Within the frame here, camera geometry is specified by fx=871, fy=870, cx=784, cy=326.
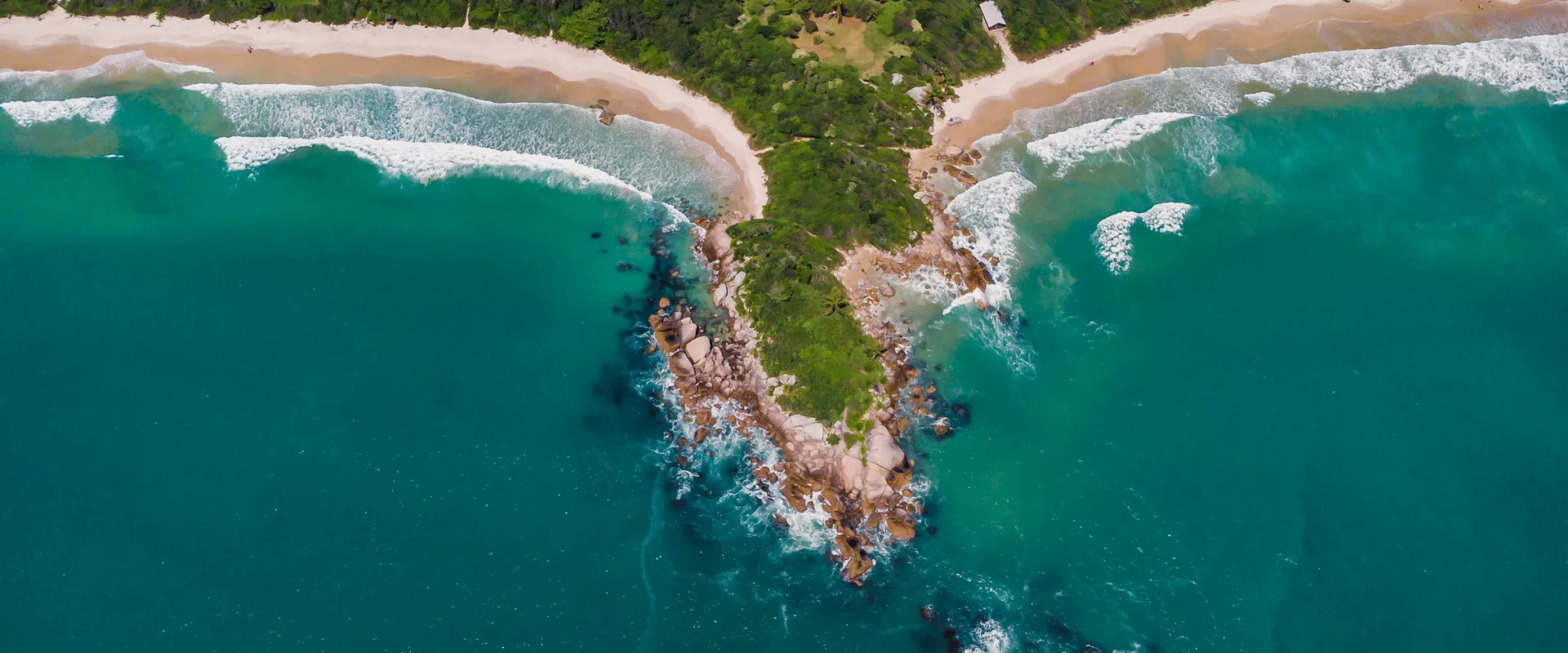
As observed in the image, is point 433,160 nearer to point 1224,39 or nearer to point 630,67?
point 630,67

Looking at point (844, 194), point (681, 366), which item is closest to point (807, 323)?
point (681, 366)

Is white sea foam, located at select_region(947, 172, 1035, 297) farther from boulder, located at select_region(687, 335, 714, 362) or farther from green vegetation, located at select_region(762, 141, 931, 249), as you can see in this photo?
boulder, located at select_region(687, 335, 714, 362)

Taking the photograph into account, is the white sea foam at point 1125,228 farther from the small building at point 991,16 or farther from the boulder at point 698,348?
the boulder at point 698,348

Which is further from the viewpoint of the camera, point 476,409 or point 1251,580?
point 476,409

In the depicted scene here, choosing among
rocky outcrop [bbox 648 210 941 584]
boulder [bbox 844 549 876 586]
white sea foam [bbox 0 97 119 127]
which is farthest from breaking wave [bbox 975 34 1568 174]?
white sea foam [bbox 0 97 119 127]

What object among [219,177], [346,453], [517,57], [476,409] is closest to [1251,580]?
[476,409]

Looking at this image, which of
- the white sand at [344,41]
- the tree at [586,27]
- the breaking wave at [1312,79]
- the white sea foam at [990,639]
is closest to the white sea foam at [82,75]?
the white sand at [344,41]

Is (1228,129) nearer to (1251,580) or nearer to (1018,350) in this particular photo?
(1018,350)
